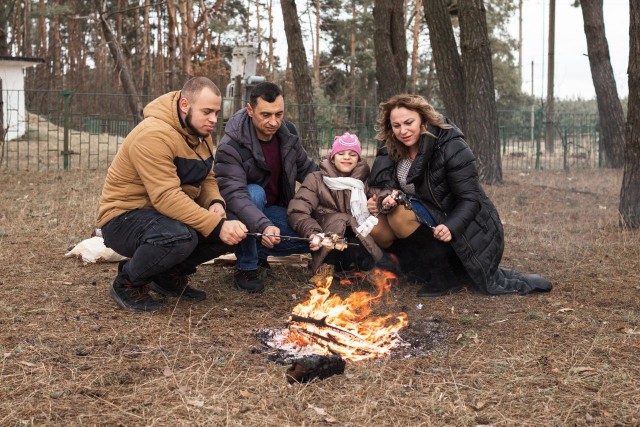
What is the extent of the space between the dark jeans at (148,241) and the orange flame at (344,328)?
849 mm

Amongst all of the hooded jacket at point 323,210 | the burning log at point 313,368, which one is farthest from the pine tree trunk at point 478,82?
the burning log at point 313,368

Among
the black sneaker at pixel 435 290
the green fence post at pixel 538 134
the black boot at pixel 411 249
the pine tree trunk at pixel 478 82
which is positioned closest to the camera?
the black boot at pixel 411 249

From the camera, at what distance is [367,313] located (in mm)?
4578

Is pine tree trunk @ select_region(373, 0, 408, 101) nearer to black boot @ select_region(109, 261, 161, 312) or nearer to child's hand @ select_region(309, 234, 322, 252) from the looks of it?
child's hand @ select_region(309, 234, 322, 252)

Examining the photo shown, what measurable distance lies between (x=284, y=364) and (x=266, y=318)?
37.4 inches

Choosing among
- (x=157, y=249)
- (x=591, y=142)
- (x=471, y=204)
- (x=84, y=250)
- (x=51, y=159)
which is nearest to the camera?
(x=157, y=249)

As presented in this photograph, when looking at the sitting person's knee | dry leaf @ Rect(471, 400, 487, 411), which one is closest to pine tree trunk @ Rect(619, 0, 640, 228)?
the sitting person's knee

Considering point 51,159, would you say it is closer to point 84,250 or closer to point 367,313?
point 84,250

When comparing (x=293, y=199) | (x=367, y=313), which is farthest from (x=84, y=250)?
(x=367, y=313)

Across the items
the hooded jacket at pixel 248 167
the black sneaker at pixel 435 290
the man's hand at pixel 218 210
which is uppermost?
the hooded jacket at pixel 248 167

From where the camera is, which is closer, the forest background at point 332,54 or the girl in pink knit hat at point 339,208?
the girl in pink knit hat at point 339,208

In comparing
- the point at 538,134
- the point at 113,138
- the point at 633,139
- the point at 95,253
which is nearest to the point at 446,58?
the point at 633,139

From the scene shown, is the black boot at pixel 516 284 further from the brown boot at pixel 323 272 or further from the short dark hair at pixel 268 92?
the short dark hair at pixel 268 92

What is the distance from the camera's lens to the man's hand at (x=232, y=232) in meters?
4.56
